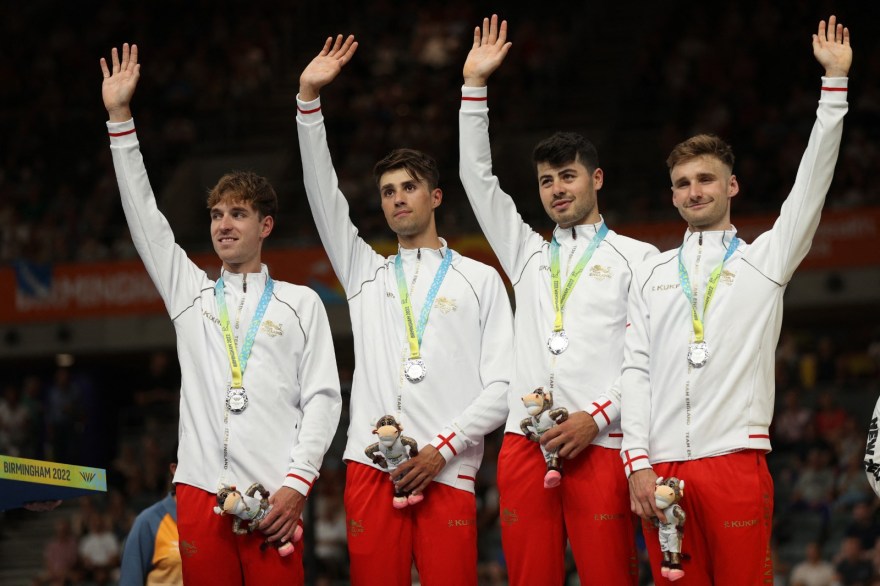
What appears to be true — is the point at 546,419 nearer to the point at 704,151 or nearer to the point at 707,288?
the point at 707,288

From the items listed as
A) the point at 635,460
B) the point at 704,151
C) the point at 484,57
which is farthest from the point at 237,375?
the point at 704,151

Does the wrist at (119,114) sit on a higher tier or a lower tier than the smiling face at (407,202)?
higher

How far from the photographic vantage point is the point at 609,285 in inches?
224

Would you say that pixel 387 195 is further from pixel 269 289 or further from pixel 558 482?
pixel 558 482

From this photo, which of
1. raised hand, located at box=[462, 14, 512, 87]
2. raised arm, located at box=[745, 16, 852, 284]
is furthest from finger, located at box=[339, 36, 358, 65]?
raised arm, located at box=[745, 16, 852, 284]

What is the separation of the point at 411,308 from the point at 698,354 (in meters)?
1.28

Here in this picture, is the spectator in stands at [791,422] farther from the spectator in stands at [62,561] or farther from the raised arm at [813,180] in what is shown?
the raised arm at [813,180]

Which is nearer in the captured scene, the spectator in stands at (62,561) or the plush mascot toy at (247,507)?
the plush mascot toy at (247,507)

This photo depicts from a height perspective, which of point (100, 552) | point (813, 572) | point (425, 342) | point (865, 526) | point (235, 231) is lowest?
point (100, 552)

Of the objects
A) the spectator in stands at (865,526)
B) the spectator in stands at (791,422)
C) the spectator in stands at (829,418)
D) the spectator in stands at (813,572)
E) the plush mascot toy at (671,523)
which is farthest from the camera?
the spectator in stands at (791,422)

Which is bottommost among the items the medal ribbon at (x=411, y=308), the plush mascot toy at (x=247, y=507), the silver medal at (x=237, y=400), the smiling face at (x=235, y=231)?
the plush mascot toy at (x=247, y=507)

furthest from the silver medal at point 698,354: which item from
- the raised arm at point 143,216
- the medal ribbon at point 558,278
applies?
the raised arm at point 143,216

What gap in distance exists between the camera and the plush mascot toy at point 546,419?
536 centimetres

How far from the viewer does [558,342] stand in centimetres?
559
